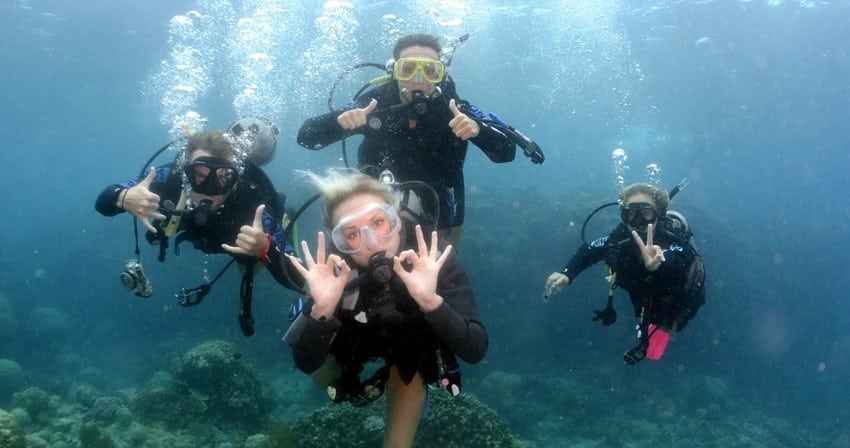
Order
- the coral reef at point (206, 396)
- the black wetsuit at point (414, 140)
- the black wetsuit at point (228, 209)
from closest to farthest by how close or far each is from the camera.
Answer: the black wetsuit at point (228, 209) < the black wetsuit at point (414, 140) < the coral reef at point (206, 396)

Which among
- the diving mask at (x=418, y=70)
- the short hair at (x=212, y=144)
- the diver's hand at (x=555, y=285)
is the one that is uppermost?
the diving mask at (x=418, y=70)

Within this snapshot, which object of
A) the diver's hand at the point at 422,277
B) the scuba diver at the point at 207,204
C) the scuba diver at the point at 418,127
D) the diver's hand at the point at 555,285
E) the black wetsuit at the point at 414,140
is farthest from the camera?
the diver's hand at the point at 555,285

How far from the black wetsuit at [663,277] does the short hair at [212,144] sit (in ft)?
16.7

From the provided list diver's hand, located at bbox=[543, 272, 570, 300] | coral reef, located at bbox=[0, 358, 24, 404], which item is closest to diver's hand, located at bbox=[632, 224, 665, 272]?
diver's hand, located at bbox=[543, 272, 570, 300]

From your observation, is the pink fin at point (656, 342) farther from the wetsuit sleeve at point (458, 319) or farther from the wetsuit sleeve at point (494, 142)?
the wetsuit sleeve at point (458, 319)

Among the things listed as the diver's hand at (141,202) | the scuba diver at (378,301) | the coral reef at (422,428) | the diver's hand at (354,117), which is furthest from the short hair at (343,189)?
the coral reef at (422,428)

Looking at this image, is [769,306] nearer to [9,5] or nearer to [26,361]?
[26,361]

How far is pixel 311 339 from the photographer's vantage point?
3.24 m

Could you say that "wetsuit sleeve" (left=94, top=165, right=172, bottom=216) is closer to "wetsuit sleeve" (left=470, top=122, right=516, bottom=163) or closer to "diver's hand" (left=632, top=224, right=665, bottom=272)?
"wetsuit sleeve" (left=470, top=122, right=516, bottom=163)

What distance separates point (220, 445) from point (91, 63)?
3529 centimetres

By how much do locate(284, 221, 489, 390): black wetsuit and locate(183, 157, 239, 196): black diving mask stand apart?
2314mm

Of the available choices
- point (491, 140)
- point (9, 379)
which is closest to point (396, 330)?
point (491, 140)

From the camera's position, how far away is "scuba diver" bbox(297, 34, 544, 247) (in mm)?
5227

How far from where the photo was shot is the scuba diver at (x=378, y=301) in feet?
10.5
